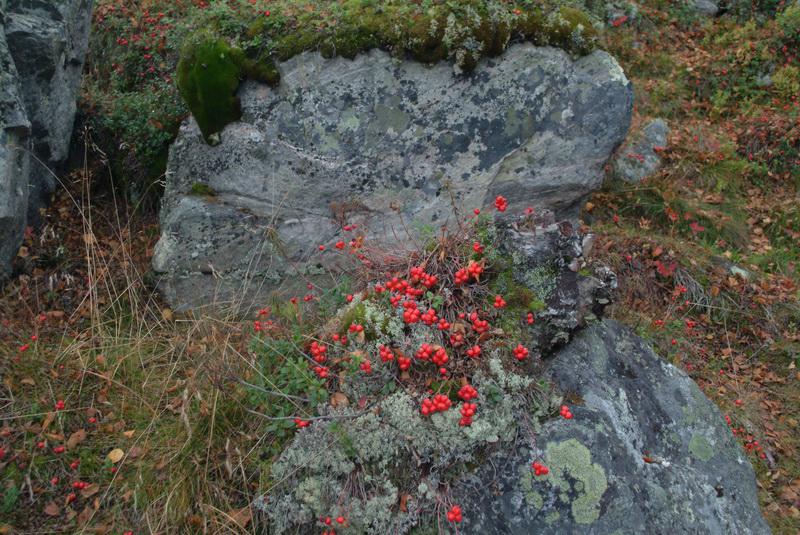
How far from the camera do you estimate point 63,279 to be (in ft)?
17.1

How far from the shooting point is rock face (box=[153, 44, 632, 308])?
5047 mm

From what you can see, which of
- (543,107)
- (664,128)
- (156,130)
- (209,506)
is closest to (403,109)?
(543,107)

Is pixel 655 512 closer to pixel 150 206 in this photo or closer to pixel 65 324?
pixel 65 324

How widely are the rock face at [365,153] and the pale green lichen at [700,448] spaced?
2.49 m

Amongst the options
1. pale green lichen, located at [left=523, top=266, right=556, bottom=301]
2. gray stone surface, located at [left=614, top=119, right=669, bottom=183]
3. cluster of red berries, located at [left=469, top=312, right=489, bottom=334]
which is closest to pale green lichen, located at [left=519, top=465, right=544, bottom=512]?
cluster of red berries, located at [left=469, top=312, right=489, bottom=334]

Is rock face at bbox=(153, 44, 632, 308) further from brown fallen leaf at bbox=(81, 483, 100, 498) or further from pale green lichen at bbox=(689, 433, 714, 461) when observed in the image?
pale green lichen at bbox=(689, 433, 714, 461)

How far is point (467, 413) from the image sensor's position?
9.77ft

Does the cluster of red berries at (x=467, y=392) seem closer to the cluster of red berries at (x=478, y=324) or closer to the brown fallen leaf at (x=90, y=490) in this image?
the cluster of red berries at (x=478, y=324)

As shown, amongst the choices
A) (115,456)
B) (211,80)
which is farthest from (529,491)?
(211,80)

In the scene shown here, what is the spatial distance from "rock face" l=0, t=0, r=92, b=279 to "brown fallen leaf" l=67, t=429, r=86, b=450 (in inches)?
75.3

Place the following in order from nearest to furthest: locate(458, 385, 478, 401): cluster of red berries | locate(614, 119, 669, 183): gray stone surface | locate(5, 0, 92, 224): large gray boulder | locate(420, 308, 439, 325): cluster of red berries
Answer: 1. locate(458, 385, 478, 401): cluster of red berries
2. locate(420, 308, 439, 325): cluster of red berries
3. locate(5, 0, 92, 224): large gray boulder
4. locate(614, 119, 669, 183): gray stone surface

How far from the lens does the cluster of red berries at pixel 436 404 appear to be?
300cm

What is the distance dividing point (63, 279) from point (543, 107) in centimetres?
446

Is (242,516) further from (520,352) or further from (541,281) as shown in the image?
(541,281)
